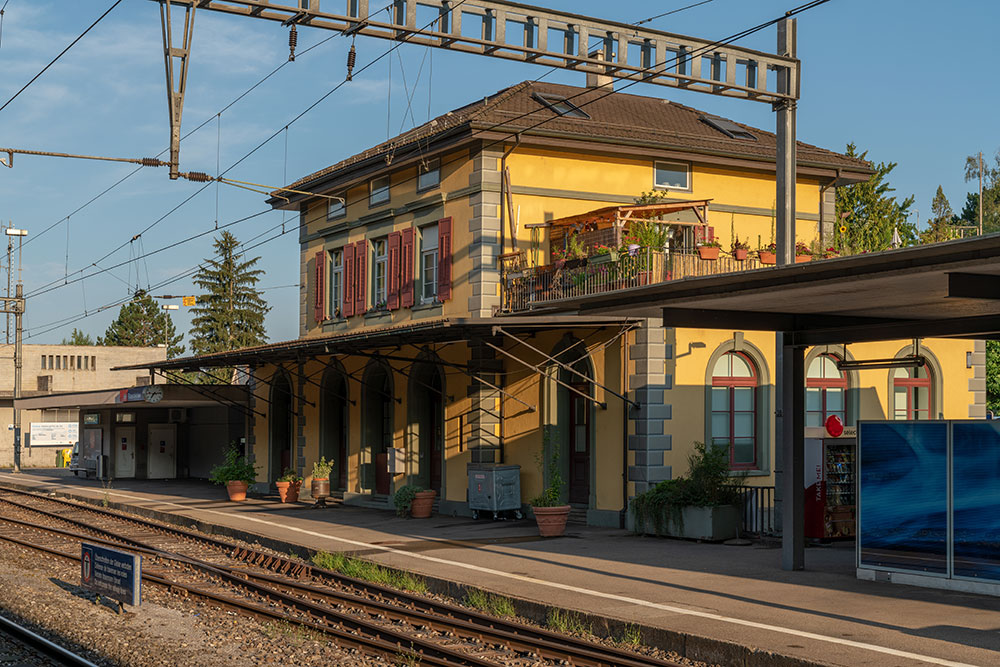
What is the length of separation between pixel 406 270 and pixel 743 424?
868 cm

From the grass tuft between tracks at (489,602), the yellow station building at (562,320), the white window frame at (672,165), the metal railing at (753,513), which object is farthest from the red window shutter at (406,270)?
the grass tuft between tracks at (489,602)

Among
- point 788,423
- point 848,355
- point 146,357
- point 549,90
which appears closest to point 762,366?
point 848,355

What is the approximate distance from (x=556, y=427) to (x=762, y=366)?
4.16 metres

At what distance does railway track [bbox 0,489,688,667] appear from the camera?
1091 centimetres

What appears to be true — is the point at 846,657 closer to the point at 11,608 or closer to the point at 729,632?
the point at 729,632

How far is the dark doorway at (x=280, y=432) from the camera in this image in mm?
33531

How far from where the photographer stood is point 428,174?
26.1 meters

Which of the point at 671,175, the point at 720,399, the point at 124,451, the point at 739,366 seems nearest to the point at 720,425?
the point at 720,399

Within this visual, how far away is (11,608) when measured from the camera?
1405 centimetres

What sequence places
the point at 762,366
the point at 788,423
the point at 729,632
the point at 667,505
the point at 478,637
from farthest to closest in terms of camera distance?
the point at 762,366 < the point at 667,505 < the point at 788,423 < the point at 478,637 < the point at 729,632

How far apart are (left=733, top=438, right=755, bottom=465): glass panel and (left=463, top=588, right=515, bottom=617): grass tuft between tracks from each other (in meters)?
9.66

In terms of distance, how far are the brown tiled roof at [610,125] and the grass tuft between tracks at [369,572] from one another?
9.62 m

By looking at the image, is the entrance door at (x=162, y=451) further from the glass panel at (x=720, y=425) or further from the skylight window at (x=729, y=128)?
the glass panel at (x=720, y=425)

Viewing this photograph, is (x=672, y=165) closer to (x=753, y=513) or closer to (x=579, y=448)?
(x=579, y=448)
